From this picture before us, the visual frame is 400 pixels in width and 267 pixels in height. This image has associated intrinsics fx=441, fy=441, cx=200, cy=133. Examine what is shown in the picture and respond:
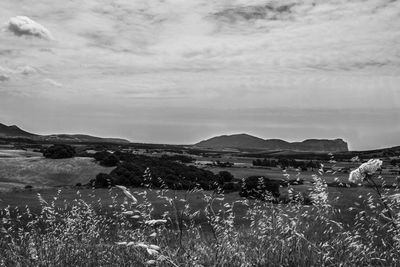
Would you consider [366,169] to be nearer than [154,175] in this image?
Yes

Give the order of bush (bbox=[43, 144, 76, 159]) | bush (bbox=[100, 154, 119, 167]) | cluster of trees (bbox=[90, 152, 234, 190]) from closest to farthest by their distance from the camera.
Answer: cluster of trees (bbox=[90, 152, 234, 190])
bush (bbox=[100, 154, 119, 167])
bush (bbox=[43, 144, 76, 159])

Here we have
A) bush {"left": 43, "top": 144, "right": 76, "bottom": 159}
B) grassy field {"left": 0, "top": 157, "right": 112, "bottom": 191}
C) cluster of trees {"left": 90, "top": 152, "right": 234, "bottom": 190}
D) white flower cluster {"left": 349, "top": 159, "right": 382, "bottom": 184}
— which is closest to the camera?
white flower cluster {"left": 349, "top": 159, "right": 382, "bottom": 184}

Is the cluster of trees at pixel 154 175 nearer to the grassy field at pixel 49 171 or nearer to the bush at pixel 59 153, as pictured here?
the grassy field at pixel 49 171

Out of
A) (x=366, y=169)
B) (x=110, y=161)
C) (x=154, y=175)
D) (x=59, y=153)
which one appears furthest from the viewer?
(x=59, y=153)

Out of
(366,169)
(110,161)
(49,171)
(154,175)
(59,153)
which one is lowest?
(49,171)

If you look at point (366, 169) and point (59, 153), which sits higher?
point (366, 169)

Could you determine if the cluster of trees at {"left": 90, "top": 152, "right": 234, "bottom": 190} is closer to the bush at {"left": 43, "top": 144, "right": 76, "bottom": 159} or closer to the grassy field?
the grassy field

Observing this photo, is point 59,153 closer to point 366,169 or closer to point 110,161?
point 110,161

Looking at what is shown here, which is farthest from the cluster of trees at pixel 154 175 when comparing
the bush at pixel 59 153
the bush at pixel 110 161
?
the bush at pixel 59 153

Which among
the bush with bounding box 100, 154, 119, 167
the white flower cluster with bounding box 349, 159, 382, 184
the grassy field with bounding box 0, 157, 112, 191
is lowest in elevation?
the grassy field with bounding box 0, 157, 112, 191

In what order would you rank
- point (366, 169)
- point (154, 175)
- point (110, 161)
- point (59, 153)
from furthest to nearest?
point (59, 153) < point (110, 161) < point (154, 175) < point (366, 169)

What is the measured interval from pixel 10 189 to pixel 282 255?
37.4 m

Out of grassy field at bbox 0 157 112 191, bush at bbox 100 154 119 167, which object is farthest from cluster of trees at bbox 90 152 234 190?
grassy field at bbox 0 157 112 191

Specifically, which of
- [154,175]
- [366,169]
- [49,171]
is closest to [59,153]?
[49,171]
